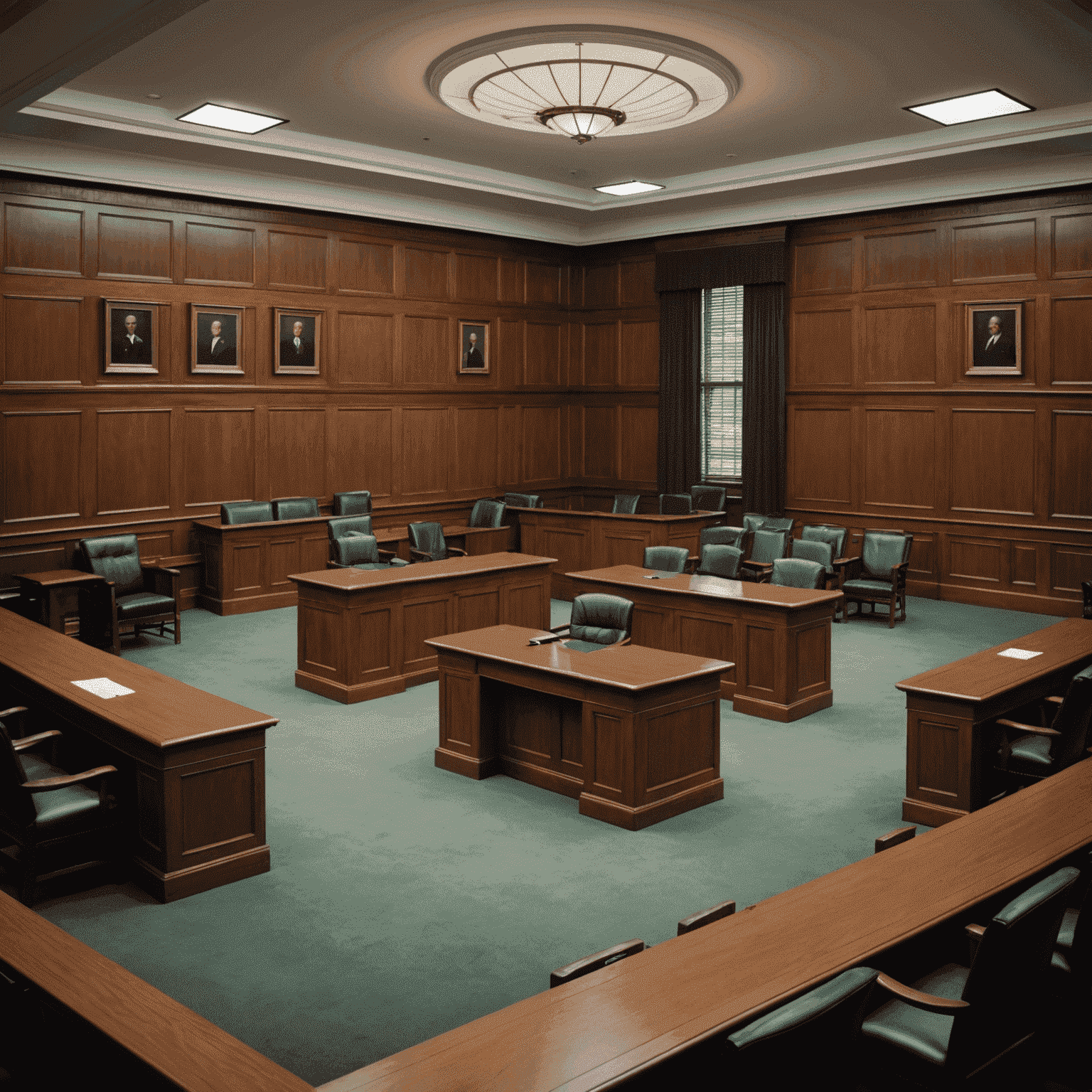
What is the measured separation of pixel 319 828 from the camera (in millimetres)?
5461

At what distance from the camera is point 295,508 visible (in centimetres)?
1139

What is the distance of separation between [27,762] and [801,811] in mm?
3829

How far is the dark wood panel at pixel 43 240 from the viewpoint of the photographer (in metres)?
9.70

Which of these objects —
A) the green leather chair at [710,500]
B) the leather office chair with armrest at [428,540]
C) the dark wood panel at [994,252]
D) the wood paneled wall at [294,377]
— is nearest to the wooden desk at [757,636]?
the leather office chair with armrest at [428,540]

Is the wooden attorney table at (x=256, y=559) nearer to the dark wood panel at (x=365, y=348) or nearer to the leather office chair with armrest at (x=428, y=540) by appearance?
the leather office chair with armrest at (x=428, y=540)

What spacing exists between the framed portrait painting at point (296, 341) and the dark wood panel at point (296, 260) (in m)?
0.31

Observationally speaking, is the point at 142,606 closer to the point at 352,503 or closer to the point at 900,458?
the point at 352,503

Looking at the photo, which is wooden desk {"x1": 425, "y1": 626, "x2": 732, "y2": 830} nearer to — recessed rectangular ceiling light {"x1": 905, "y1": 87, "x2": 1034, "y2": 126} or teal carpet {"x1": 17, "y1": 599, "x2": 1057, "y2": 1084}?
teal carpet {"x1": 17, "y1": 599, "x2": 1057, "y2": 1084}

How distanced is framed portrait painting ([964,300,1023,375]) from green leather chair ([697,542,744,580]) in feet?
13.5

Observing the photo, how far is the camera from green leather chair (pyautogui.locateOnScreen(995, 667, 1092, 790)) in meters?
5.04

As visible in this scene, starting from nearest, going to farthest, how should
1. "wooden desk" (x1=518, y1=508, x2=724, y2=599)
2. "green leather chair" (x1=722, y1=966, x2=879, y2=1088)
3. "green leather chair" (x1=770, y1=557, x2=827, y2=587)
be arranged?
"green leather chair" (x1=722, y1=966, x2=879, y2=1088) → "green leather chair" (x1=770, y1=557, x2=827, y2=587) → "wooden desk" (x1=518, y1=508, x2=724, y2=599)

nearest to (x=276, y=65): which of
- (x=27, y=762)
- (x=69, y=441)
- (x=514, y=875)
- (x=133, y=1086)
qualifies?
(x=69, y=441)

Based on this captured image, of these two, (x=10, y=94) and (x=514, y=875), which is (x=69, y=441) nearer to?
(x=10, y=94)

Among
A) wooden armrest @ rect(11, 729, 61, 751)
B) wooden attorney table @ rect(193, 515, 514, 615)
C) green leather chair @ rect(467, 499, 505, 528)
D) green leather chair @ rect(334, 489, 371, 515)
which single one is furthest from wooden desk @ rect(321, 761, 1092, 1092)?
green leather chair @ rect(334, 489, 371, 515)
